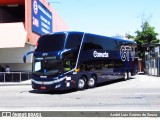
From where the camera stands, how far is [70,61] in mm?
18188

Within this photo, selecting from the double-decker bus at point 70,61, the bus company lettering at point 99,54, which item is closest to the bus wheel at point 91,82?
the double-decker bus at point 70,61

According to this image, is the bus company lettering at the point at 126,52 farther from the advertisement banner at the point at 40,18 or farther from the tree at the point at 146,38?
the tree at the point at 146,38

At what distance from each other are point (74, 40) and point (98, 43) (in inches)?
136

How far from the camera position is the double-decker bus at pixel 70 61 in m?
17.7

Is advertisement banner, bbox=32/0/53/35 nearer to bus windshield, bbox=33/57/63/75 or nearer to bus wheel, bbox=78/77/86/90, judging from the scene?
bus wheel, bbox=78/77/86/90

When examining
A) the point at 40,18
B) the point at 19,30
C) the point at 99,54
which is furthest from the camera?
the point at 40,18

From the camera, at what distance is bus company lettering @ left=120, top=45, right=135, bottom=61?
25.6 meters

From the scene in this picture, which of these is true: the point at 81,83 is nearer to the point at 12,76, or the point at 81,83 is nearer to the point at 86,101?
the point at 86,101

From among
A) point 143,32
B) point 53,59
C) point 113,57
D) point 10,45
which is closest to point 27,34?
point 10,45

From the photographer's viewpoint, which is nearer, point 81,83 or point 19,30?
point 81,83

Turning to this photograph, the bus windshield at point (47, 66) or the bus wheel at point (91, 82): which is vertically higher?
the bus windshield at point (47, 66)

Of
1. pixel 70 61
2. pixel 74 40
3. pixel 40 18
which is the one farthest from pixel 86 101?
pixel 40 18

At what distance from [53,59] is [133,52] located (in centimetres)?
1265

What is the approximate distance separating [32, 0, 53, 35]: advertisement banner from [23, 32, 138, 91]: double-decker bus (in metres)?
9.22
